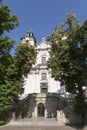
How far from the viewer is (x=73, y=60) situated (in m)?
27.1

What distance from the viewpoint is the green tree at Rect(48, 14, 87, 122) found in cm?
2683

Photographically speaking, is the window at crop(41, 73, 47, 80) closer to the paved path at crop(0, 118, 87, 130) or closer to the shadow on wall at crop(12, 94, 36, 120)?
the shadow on wall at crop(12, 94, 36, 120)

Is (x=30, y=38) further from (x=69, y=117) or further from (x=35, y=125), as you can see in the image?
(x=35, y=125)

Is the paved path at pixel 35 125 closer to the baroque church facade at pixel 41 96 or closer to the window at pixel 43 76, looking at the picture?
the baroque church facade at pixel 41 96

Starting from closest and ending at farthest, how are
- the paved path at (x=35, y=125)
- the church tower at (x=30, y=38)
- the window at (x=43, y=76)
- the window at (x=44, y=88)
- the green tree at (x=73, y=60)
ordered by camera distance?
the paved path at (x=35, y=125), the green tree at (x=73, y=60), the window at (x=44, y=88), the window at (x=43, y=76), the church tower at (x=30, y=38)

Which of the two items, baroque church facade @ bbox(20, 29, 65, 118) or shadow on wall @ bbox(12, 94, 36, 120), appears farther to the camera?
baroque church facade @ bbox(20, 29, 65, 118)

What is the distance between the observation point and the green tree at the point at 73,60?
1056 inches

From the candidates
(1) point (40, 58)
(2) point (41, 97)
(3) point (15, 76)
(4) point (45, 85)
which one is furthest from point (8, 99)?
(1) point (40, 58)

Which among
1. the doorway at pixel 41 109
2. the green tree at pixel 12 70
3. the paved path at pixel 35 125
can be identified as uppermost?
the green tree at pixel 12 70

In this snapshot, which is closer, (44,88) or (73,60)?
(73,60)

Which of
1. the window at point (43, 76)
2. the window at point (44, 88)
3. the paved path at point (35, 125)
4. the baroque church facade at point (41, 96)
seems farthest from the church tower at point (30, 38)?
the paved path at point (35, 125)

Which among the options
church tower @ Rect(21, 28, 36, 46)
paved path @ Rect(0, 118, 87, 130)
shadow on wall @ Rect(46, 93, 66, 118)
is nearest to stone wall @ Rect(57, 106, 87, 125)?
paved path @ Rect(0, 118, 87, 130)

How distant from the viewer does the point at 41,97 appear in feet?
116

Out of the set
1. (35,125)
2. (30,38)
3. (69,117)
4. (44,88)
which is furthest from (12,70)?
(30,38)
